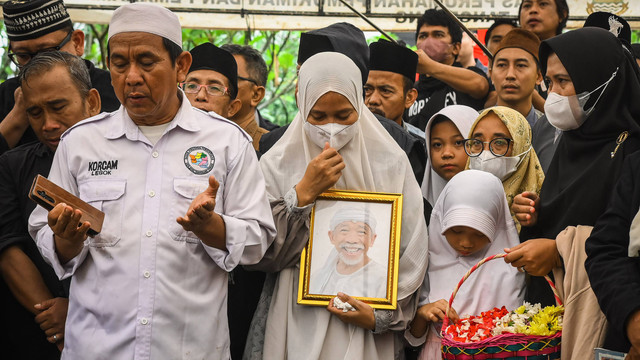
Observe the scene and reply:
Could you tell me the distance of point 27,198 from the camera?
4684 mm

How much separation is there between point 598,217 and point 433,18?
3.81 meters

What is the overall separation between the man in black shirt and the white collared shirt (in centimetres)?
68

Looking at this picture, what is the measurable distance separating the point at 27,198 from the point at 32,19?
166 centimetres

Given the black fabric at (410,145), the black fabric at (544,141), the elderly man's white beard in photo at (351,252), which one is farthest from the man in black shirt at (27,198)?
the black fabric at (544,141)

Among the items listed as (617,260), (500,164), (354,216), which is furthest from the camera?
(500,164)

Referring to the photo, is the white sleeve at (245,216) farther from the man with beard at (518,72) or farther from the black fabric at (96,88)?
the man with beard at (518,72)

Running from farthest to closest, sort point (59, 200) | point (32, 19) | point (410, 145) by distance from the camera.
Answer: point (32, 19) < point (410, 145) < point (59, 200)

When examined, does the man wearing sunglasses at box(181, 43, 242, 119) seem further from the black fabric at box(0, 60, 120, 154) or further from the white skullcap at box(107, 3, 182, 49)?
the white skullcap at box(107, 3, 182, 49)

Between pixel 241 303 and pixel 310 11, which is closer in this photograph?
pixel 241 303

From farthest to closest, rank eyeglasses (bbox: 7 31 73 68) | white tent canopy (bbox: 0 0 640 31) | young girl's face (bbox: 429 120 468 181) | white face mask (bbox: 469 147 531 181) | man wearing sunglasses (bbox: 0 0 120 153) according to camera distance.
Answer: white tent canopy (bbox: 0 0 640 31)
eyeglasses (bbox: 7 31 73 68)
man wearing sunglasses (bbox: 0 0 120 153)
young girl's face (bbox: 429 120 468 181)
white face mask (bbox: 469 147 531 181)

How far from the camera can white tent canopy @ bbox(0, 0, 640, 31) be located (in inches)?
312

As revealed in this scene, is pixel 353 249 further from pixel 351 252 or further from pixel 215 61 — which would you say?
pixel 215 61

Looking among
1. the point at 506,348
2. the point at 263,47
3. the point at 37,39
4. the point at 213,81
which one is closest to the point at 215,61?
the point at 213,81

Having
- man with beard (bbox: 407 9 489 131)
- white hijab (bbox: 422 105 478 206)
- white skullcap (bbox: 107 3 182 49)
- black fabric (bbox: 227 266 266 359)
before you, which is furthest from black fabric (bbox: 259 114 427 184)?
white skullcap (bbox: 107 3 182 49)
